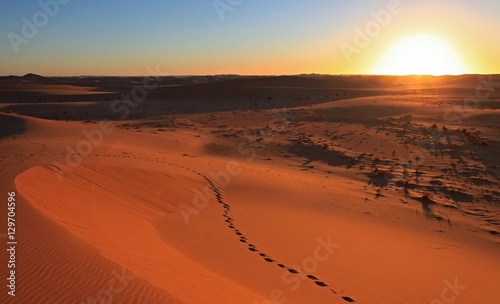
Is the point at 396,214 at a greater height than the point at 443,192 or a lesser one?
lesser

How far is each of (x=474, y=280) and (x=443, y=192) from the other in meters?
6.36

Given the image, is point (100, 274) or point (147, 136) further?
point (147, 136)

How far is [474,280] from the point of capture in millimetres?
7773

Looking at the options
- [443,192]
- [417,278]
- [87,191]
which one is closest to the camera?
[417,278]

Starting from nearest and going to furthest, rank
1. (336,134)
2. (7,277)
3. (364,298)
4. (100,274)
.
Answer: (7,277)
(100,274)
(364,298)
(336,134)

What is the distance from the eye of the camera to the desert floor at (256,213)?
5.89 m

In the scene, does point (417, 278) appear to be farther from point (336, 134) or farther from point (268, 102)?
point (268, 102)

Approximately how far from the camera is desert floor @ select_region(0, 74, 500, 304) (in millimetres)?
5891

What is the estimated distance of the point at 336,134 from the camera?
2275 cm

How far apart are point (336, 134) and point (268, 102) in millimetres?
18034

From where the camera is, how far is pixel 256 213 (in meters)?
10.9

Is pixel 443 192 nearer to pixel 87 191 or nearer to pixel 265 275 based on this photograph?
pixel 265 275

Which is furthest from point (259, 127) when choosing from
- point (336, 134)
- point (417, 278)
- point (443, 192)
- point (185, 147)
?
point (417, 278)

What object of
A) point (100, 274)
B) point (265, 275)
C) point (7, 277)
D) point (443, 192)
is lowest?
point (7, 277)
